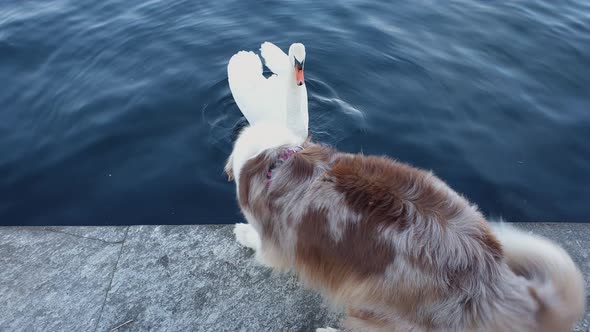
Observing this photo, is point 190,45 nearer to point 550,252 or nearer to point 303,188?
point 303,188

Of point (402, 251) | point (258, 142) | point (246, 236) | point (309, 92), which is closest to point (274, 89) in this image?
point (309, 92)

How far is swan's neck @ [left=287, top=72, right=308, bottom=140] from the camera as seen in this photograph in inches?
160

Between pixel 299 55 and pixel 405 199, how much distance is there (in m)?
2.59

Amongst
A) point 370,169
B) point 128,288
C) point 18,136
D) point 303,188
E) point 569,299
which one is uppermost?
point 370,169

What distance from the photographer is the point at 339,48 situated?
614 centimetres

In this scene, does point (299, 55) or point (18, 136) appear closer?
point (299, 55)

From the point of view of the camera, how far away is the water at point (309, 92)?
409 cm

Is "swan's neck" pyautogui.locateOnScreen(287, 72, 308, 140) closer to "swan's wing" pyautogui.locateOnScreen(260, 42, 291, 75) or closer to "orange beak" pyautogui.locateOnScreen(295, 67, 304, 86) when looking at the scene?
"orange beak" pyautogui.locateOnScreen(295, 67, 304, 86)

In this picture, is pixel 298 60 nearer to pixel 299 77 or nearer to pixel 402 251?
pixel 299 77

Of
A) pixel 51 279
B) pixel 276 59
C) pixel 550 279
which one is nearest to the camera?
pixel 550 279

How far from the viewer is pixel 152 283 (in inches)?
101

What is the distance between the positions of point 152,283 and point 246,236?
24.7 inches

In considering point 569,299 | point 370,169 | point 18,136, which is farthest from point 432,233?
point 18,136

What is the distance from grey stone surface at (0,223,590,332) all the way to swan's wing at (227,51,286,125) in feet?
5.73
